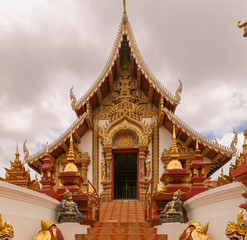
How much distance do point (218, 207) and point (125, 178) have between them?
10.7 meters

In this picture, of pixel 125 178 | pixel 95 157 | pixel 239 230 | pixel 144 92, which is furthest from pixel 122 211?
pixel 125 178

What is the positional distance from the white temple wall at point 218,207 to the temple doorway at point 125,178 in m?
8.60

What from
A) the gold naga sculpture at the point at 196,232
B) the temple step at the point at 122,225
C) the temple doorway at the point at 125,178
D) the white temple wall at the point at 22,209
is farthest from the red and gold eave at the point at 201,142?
the white temple wall at the point at 22,209

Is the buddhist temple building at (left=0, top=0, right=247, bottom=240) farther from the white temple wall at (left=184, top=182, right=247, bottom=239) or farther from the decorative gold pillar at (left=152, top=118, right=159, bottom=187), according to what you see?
the white temple wall at (left=184, top=182, right=247, bottom=239)

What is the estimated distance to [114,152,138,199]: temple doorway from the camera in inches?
521

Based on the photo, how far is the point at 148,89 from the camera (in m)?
9.91

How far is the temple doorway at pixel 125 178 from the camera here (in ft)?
43.4

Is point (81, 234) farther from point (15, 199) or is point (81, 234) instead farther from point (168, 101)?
point (168, 101)

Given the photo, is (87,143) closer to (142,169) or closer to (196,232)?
(142,169)

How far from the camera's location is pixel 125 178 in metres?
14.1

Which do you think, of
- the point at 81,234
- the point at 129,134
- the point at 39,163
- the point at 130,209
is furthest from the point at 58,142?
the point at 81,234

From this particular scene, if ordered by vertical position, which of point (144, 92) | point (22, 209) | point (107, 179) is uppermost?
point (144, 92)

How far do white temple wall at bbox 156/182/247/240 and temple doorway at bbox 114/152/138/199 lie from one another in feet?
28.2

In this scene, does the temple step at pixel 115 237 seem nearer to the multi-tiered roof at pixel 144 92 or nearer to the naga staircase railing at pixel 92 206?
the naga staircase railing at pixel 92 206
